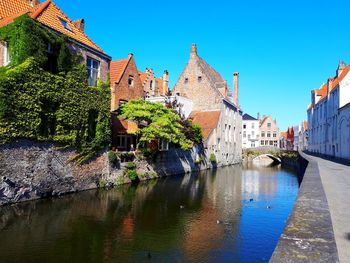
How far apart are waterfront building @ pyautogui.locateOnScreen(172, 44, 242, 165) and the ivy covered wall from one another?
964 inches

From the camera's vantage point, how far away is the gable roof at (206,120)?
146 feet

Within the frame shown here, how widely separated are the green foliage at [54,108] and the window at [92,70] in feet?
2.52

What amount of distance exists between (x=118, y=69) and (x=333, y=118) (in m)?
29.7

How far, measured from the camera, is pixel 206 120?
153ft

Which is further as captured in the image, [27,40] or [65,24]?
[65,24]

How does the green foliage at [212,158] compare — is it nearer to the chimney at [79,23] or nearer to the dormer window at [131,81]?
the dormer window at [131,81]

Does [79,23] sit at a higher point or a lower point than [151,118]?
higher

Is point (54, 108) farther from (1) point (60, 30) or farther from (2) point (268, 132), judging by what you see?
(2) point (268, 132)

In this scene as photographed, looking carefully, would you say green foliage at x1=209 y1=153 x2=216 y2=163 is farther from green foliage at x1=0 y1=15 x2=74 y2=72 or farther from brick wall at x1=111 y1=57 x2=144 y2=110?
green foliage at x1=0 y1=15 x2=74 y2=72

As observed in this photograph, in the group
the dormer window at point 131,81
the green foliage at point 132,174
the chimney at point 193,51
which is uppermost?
the chimney at point 193,51

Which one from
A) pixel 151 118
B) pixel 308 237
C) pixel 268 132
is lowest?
pixel 308 237

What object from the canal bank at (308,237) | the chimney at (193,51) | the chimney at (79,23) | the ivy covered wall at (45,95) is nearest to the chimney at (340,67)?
the chimney at (193,51)

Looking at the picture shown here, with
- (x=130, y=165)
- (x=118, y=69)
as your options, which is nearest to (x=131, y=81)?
(x=118, y=69)

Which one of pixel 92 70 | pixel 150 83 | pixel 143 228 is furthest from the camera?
pixel 150 83
